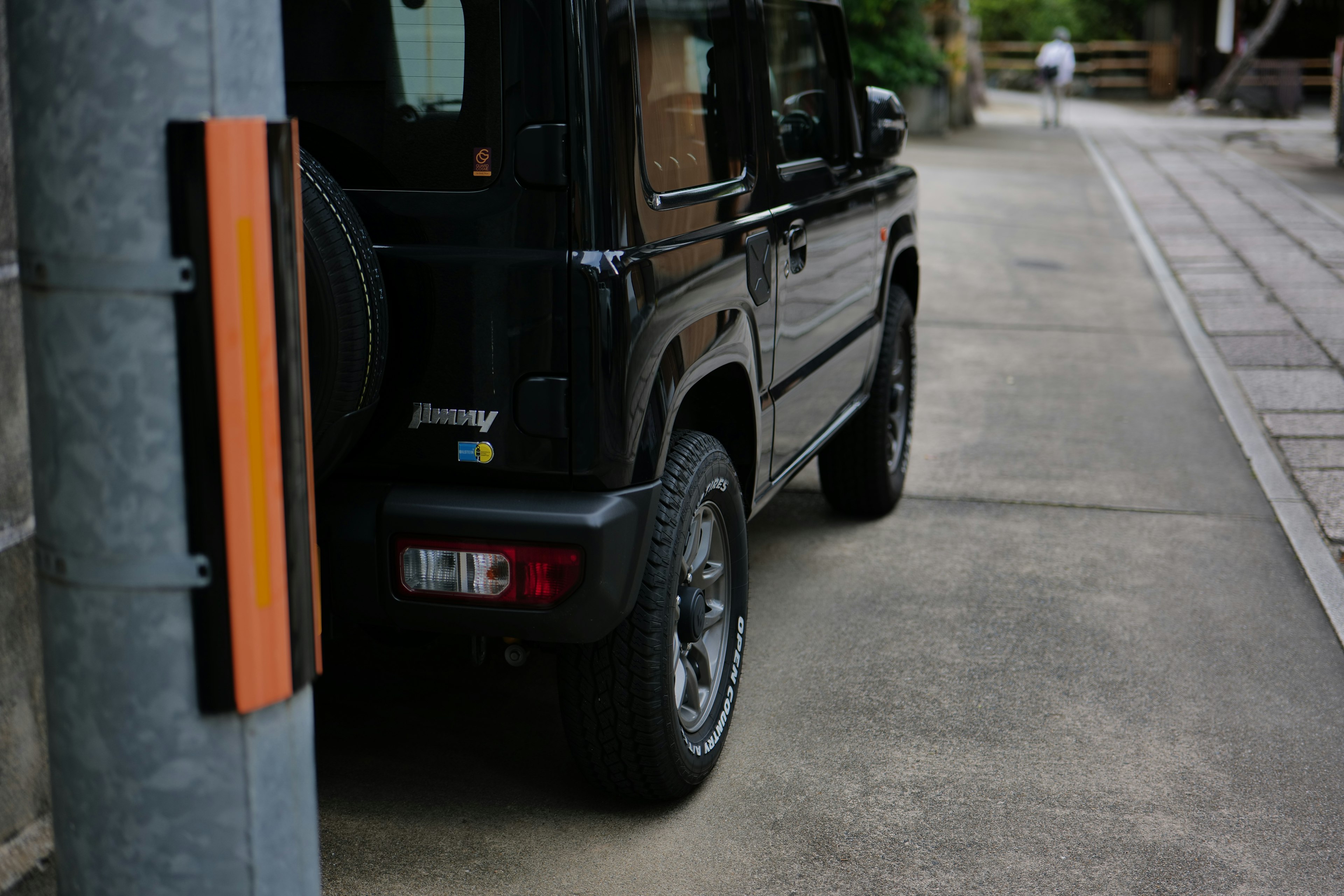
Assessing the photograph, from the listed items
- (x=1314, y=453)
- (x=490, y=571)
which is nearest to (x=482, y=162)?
(x=490, y=571)

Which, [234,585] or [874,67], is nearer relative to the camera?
[234,585]

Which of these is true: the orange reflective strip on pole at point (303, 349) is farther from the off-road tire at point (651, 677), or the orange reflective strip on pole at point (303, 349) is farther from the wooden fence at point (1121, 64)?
the wooden fence at point (1121, 64)

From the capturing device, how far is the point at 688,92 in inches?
123

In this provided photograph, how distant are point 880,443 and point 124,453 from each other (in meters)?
3.85

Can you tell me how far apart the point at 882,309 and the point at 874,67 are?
18383 millimetres

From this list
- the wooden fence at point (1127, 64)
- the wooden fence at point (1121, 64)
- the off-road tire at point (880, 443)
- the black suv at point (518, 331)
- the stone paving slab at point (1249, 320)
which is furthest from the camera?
the wooden fence at point (1121, 64)

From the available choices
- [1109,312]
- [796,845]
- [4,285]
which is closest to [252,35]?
[4,285]

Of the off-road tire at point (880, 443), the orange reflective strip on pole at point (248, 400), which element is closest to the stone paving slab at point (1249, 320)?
the off-road tire at point (880, 443)

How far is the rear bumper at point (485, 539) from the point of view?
2.63 meters

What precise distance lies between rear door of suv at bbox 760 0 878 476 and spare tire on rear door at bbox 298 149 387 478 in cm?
132

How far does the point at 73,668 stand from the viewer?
5.17ft

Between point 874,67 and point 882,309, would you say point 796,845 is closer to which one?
point 882,309

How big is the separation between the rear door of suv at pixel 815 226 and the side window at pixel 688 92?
0.79ft

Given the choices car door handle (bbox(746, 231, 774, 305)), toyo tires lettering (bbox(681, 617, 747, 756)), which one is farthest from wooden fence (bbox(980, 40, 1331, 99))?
toyo tires lettering (bbox(681, 617, 747, 756))
